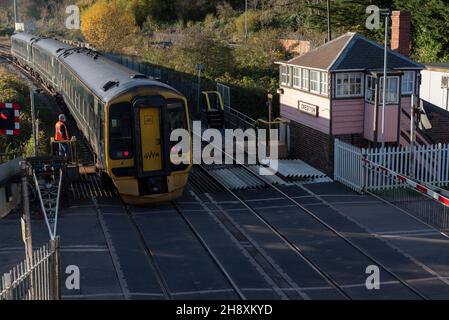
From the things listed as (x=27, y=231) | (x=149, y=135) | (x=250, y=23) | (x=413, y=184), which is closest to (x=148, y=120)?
(x=149, y=135)

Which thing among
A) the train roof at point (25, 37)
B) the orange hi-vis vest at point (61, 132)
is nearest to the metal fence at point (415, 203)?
the orange hi-vis vest at point (61, 132)

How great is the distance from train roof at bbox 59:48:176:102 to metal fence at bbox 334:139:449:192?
5.40 meters

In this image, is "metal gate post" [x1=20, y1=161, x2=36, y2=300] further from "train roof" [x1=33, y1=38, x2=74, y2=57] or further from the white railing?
"train roof" [x1=33, y1=38, x2=74, y2=57]

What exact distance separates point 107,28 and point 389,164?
1292 inches

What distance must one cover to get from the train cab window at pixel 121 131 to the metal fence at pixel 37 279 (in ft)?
21.3

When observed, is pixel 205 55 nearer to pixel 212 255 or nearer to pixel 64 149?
pixel 64 149

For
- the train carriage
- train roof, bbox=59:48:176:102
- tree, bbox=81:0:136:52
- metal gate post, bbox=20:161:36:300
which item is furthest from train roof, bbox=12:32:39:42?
metal gate post, bbox=20:161:36:300

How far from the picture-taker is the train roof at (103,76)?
1485 centimetres

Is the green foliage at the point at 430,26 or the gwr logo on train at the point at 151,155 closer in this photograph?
the gwr logo on train at the point at 151,155

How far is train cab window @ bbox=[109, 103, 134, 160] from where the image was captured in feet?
47.4

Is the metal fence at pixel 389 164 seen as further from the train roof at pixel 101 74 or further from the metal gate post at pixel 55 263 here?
the metal gate post at pixel 55 263

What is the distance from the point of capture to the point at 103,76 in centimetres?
1753

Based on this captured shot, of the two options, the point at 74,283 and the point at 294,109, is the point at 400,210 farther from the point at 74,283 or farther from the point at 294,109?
the point at 74,283

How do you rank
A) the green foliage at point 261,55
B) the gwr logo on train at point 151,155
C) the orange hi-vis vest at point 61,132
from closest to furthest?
the gwr logo on train at point 151,155 → the orange hi-vis vest at point 61,132 → the green foliage at point 261,55
